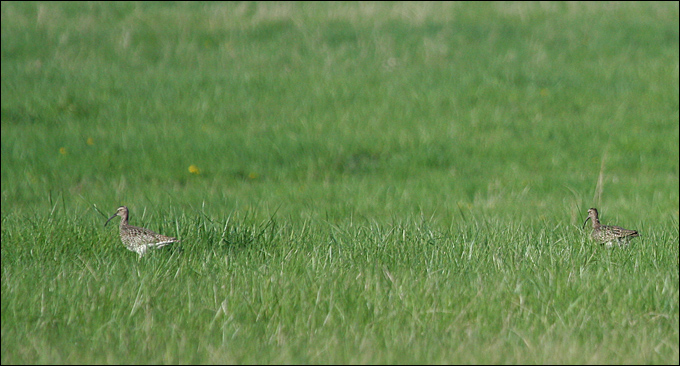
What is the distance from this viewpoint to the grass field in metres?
3.42

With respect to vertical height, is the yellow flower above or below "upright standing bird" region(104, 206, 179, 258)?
above

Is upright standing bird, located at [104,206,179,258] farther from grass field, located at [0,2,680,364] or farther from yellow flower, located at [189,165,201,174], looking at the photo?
yellow flower, located at [189,165,201,174]

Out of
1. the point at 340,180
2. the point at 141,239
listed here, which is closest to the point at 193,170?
the point at 340,180

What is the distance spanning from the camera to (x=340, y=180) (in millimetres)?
9211

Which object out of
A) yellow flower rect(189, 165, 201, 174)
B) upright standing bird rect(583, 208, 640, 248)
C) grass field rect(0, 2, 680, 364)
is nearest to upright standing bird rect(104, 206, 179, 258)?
grass field rect(0, 2, 680, 364)

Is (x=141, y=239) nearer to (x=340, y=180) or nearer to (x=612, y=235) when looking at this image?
(x=612, y=235)

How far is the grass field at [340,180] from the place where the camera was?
3416mm

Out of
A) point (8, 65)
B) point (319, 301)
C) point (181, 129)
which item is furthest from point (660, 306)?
point (8, 65)

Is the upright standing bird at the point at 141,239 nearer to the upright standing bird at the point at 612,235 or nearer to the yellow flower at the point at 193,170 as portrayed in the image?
the upright standing bird at the point at 612,235

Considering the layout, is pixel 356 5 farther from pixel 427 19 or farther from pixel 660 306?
pixel 660 306

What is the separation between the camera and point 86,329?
3.36 meters

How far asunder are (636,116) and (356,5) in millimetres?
6920

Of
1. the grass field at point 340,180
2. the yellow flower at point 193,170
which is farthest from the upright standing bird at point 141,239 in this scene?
the yellow flower at point 193,170

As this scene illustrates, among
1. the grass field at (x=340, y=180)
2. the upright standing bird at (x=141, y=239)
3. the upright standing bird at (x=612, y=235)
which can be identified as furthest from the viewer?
the upright standing bird at (x=612, y=235)
